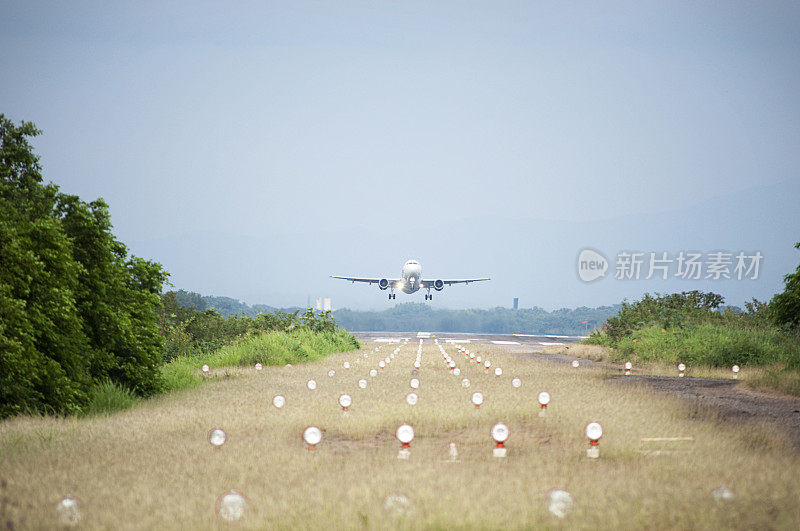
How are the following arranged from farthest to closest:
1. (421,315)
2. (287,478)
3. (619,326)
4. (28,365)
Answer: (421,315) < (619,326) < (28,365) < (287,478)

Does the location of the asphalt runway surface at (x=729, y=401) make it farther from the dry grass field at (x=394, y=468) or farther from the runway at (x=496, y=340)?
the runway at (x=496, y=340)

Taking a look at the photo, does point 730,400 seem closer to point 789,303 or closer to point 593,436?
point 593,436

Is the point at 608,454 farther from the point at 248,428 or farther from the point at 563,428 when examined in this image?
the point at 248,428

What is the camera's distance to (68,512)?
4.80 metres

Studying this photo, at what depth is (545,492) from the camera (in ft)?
18.0

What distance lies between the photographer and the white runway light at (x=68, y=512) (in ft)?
15.5

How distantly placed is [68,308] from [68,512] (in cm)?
655

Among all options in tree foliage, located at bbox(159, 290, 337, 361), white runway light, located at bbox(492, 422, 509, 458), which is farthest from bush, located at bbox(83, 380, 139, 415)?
tree foliage, located at bbox(159, 290, 337, 361)

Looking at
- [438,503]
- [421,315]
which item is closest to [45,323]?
[438,503]

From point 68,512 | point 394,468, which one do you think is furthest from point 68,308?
point 394,468

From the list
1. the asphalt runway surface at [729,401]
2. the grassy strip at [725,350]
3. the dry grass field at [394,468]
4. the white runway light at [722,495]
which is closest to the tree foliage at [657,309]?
the grassy strip at [725,350]

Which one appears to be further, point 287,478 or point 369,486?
point 287,478

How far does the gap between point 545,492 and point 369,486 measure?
162cm

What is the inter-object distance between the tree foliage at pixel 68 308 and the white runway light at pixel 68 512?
5380 millimetres
